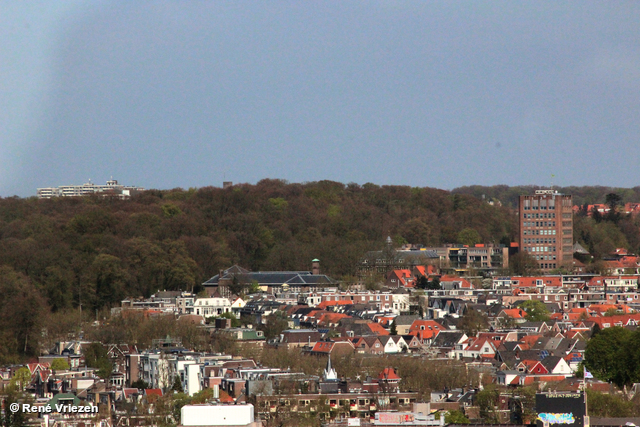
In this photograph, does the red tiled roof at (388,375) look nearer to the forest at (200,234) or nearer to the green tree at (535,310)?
the forest at (200,234)

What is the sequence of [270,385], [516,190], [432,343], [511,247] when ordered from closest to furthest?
[270,385], [432,343], [511,247], [516,190]

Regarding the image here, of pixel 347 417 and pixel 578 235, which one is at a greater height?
pixel 578 235

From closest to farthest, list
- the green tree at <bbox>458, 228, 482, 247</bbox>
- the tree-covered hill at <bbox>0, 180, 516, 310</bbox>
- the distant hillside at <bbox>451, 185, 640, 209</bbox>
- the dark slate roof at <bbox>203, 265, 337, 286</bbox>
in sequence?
the tree-covered hill at <bbox>0, 180, 516, 310</bbox> < the dark slate roof at <bbox>203, 265, 337, 286</bbox> < the green tree at <bbox>458, 228, 482, 247</bbox> < the distant hillside at <bbox>451, 185, 640, 209</bbox>

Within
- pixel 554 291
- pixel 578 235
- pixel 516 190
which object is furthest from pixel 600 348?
pixel 516 190

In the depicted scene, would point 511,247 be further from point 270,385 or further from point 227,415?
point 227,415

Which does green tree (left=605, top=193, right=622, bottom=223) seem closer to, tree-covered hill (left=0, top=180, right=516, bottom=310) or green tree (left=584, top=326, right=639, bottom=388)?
tree-covered hill (left=0, top=180, right=516, bottom=310)

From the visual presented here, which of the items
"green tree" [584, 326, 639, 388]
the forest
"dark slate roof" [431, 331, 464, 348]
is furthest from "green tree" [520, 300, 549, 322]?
"green tree" [584, 326, 639, 388]

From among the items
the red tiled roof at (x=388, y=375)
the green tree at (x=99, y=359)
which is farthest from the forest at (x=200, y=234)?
the red tiled roof at (x=388, y=375)
